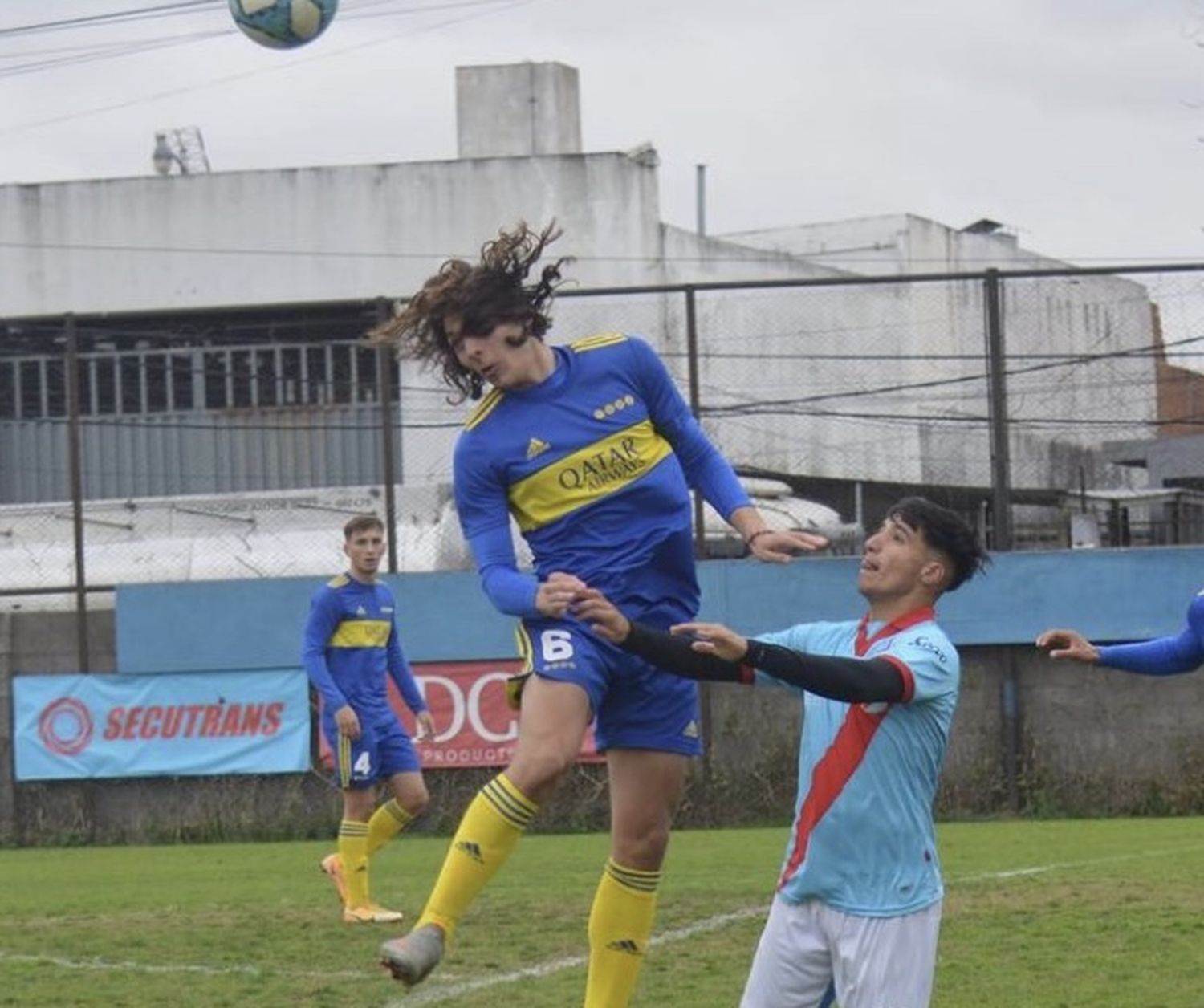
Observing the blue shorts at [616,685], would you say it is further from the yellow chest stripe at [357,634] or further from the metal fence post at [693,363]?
the metal fence post at [693,363]

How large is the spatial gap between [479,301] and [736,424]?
18.3m

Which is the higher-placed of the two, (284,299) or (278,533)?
(284,299)

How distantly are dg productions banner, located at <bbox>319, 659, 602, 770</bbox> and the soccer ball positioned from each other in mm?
5854

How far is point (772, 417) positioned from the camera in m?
26.0

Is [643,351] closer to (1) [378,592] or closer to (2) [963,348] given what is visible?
(1) [378,592]

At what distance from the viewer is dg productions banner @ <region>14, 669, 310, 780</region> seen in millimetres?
22875

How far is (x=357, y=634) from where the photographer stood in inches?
549

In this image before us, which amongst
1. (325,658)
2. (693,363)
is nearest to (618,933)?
(325,658)

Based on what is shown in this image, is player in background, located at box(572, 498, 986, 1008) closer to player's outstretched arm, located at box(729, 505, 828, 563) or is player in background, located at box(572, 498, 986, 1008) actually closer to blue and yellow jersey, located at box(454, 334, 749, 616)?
player's outstretched arm, located at box(729, 505, 828, 563)

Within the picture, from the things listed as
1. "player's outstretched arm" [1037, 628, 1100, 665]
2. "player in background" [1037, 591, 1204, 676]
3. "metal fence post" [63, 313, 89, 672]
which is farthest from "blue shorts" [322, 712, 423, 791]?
"metal fence post" [63, 313, 89, 672]

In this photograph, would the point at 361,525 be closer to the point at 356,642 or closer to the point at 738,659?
the point at 356,642

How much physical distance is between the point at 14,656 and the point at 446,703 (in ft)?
Answer: 14.0

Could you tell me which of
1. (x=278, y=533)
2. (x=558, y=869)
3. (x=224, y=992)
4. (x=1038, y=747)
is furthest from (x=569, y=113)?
(x=224, y=992)

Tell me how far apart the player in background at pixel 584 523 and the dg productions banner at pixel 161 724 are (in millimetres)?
15235
